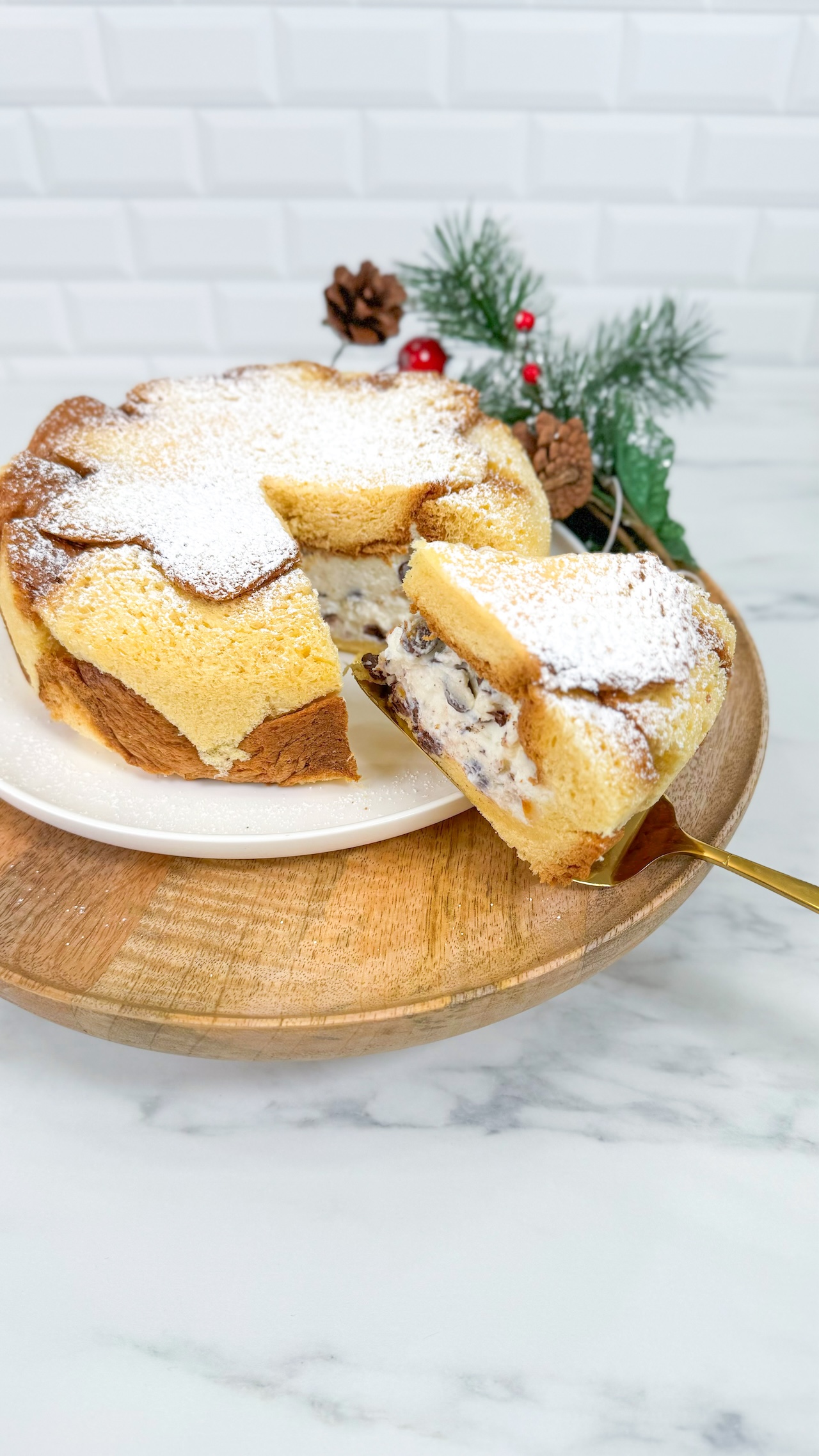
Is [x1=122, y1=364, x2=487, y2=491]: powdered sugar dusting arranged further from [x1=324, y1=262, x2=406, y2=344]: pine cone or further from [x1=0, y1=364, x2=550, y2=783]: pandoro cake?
[x1=324, y1=262, x2=406, y2=344]: pine cone

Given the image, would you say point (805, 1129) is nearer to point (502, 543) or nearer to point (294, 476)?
point (502, 543)

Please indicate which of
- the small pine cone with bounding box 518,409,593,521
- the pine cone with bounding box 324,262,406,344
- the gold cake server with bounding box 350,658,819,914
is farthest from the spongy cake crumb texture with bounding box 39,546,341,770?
the pine cone with bounding box 324,262,406,344

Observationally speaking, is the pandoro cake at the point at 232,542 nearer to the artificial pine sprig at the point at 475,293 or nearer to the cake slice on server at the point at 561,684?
the cake slice on server at the point at 561,684

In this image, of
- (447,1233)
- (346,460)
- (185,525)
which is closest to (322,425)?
(346,460)

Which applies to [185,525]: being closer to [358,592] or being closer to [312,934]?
[358,592]

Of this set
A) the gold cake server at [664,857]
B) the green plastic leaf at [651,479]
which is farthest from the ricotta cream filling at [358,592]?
the gold cake server at [664,857]
